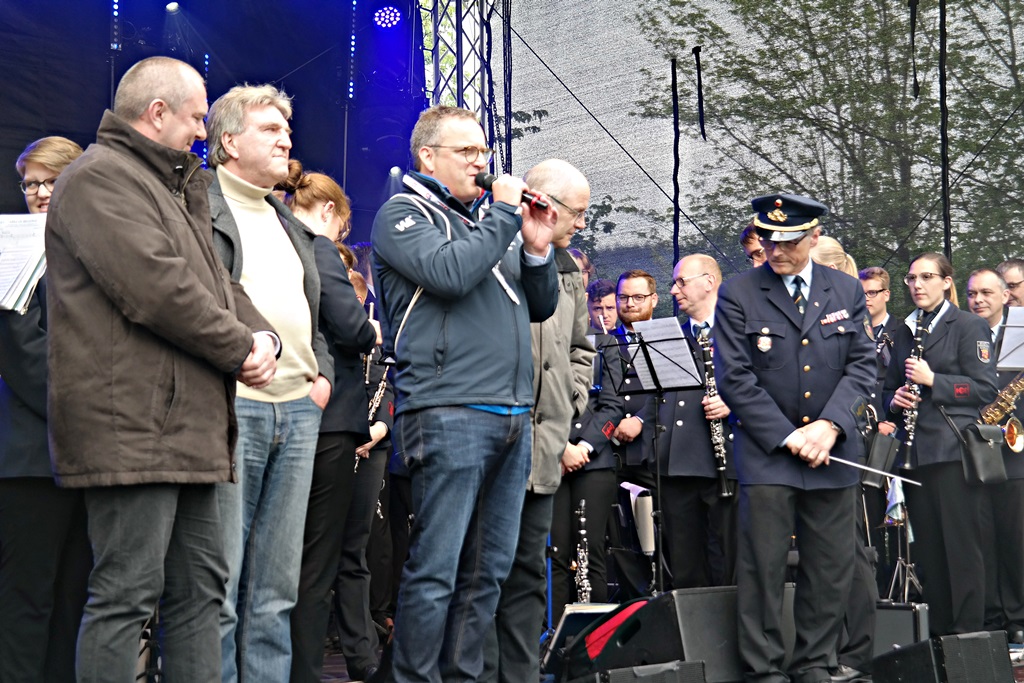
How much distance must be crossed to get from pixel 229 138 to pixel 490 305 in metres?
1.03

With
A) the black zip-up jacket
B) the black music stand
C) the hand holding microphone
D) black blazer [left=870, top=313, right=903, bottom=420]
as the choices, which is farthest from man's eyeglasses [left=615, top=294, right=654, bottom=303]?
the black zip-up jacket

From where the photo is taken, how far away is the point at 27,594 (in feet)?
12.2

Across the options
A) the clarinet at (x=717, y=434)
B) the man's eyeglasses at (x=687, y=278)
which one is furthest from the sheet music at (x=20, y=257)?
the man's eyeglasses at (x=687, y=278)

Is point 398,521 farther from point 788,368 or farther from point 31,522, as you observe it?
point 31,522

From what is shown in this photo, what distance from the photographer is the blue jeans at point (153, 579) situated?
2830 mm

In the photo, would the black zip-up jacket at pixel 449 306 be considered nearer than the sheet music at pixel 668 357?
Yes

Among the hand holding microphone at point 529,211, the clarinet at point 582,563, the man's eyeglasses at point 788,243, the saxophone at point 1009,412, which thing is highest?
the man's eyeglasses at point 788,243

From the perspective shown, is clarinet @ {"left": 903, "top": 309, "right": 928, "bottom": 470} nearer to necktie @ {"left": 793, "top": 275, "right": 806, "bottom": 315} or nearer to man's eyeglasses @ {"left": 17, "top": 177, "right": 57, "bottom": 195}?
necktie @ {"left": 793, "top": 275, "right": 806, "bottom": 315}

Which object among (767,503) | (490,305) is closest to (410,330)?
(490,305)

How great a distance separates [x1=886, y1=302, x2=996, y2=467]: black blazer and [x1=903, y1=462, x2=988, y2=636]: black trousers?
14 cm

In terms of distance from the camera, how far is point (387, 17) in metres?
8.71

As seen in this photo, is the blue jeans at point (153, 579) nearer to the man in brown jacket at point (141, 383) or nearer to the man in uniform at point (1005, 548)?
the man in brown jacket at point (141, 383)

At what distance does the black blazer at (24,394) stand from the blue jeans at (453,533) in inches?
46.2

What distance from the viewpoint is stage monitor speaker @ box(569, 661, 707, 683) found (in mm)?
3816
